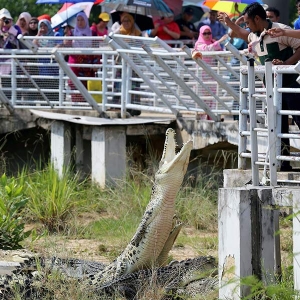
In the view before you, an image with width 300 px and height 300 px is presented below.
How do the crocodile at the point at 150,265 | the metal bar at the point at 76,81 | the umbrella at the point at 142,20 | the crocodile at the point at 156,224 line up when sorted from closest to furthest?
the crocodile at the point at 150,265 → the crocodile at the point at 156,224 → the metal bar at the point at 76,81 → the umbrella at the point at 142,20

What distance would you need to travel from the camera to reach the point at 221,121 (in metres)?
12.4

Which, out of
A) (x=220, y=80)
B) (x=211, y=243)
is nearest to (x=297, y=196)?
(x=211, y=243)

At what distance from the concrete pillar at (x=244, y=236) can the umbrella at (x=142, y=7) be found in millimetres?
7913

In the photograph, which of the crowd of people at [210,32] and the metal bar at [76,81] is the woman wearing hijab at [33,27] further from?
the metal bar at [76,81]

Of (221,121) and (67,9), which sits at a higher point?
(67,9)

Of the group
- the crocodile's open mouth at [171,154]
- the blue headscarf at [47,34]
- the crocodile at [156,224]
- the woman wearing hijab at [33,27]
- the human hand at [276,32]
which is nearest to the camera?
the human hand at [276,32]

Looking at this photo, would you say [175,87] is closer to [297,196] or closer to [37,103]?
[37,103]

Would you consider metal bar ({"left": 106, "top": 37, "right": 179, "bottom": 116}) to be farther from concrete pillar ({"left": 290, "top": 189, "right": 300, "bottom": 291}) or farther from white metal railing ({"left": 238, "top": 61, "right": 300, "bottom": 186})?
concrete pillar ({"left": 290, "top": 189, "right": 300, "bottom": 291})

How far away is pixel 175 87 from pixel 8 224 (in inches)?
157

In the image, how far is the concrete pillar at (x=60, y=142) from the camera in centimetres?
1366

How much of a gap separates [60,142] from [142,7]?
8.69ft

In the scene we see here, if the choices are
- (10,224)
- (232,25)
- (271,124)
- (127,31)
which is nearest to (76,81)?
(127,31)

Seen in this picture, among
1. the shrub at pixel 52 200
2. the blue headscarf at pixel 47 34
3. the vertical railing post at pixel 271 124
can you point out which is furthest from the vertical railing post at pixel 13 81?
the vertical railing post at pixel 271 124

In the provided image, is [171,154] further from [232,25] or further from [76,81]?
[76,81]
